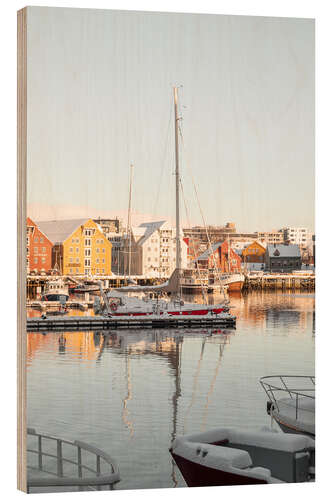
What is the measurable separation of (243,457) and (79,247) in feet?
6.57

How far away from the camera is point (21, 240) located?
19.5 ft

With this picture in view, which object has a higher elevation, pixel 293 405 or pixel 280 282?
pixel 280 282

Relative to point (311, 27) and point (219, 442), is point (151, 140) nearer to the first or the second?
point (311, 27)

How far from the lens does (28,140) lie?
611 cm

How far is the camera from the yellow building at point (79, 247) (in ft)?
21.0

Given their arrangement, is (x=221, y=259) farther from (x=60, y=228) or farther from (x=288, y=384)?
(x=60, y=228)

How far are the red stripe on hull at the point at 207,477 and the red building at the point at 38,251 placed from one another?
169 cm

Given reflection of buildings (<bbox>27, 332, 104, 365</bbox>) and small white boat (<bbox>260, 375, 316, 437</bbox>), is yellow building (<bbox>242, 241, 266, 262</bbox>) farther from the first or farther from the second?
reflection of buildings (<bbox>27, 332, 104, 365</bbox>)

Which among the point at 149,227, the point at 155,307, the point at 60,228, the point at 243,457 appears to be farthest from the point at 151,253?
the point at 243,457

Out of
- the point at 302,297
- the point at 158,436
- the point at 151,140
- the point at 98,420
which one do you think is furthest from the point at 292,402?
the point at 151,140

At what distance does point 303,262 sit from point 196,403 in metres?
1.45

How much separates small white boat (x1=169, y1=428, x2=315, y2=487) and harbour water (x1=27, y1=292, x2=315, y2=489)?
150mm

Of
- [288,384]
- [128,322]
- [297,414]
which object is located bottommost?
[297,414]

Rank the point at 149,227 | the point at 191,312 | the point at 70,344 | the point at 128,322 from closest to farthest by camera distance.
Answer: the point at 149,227, the point at 191,312, the point at 70,344, the point at 128,322
